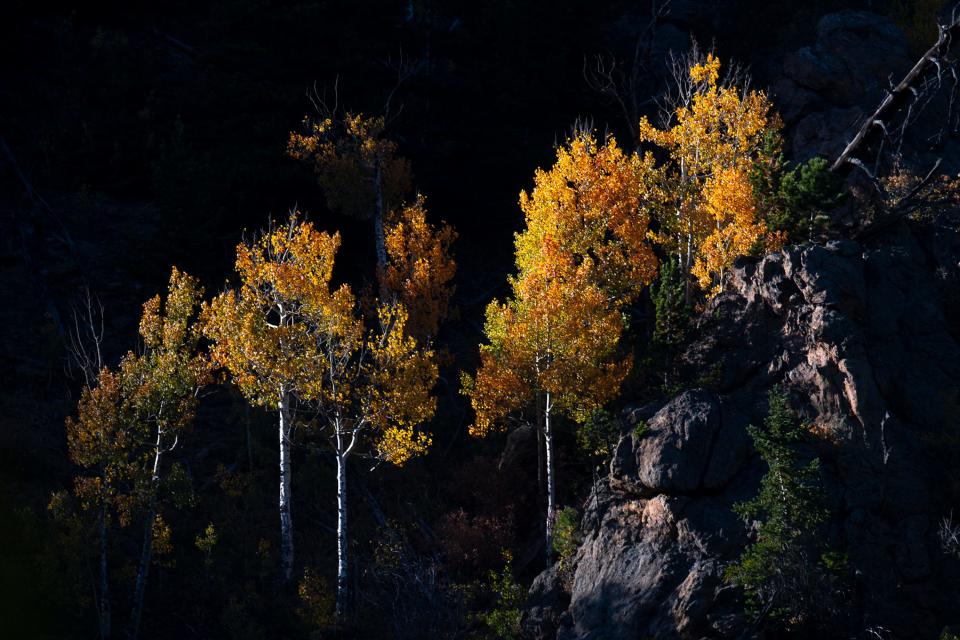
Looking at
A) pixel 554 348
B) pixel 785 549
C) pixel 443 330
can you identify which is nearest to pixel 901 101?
pixel 554 348

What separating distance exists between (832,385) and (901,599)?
18.4ft

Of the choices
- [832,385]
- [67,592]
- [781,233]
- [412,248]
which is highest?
[412,248]

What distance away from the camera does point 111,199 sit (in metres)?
44.5

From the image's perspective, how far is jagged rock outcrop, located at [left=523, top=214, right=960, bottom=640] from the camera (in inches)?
859

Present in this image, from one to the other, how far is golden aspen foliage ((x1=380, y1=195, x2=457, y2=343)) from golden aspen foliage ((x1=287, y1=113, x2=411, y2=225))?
1478mm

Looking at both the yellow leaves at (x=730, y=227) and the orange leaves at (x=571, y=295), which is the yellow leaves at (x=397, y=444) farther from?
the yellow leaves at (x=730, y=227)

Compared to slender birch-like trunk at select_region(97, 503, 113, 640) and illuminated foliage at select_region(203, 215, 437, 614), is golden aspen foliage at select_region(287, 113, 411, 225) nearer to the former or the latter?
illuminated foliage at select_region(203, 215, 437, 614)

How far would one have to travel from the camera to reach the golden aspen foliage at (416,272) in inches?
1430

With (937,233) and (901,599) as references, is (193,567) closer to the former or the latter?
(901,599)

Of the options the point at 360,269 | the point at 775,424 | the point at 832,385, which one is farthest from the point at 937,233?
the point at 360,269

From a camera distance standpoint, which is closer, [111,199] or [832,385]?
[832,385]

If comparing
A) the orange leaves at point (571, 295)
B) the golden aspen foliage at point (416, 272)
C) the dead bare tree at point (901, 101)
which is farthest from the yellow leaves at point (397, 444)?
the dead bare tree at point (901, 101)

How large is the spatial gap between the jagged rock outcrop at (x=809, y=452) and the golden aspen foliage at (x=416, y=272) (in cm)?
1234

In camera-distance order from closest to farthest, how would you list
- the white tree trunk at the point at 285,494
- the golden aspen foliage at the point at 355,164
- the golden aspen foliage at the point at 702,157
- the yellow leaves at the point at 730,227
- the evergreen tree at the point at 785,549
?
the evergreen tree at the point at 785,549 < the yellow leaves at the point at 730,227 < the white tree trunk at the point at 285,494 < the golden aspen foliage at the point at 702,157 < the golden aspen foliage at the point at 355,164
